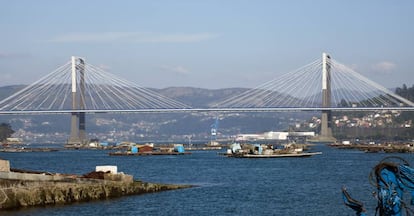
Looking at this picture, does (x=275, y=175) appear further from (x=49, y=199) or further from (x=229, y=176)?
(x=49, y=199)

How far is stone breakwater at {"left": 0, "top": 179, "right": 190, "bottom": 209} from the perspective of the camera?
85.8ft

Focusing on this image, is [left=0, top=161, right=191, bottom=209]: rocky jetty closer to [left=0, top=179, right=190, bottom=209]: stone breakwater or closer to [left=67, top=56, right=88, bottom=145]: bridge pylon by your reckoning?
[left=0, top=179, right=190, bottom=209]: stone breakwater

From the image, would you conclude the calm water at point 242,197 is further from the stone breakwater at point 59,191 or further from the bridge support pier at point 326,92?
the bridge support pier at point 326,92

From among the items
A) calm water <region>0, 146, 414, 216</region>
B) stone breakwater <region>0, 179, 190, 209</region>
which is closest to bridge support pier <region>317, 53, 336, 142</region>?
calm water <region>0, 146, 414, 216</region>

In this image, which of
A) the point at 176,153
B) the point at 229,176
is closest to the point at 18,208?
the point at 229,176

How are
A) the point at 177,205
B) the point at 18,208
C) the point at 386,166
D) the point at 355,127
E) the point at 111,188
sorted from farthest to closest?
the point at 355,127
the point at 111,188
the point at 177,205
the point at 18,208
the point at 386,166

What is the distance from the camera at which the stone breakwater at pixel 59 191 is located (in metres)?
26.1

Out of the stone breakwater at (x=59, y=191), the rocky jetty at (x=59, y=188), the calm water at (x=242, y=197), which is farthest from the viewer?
the calm water at (x=242, y=197)

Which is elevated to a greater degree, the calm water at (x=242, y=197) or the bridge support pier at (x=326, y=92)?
the bridge support pier at (x=326, y=92)

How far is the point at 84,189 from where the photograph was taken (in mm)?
28953

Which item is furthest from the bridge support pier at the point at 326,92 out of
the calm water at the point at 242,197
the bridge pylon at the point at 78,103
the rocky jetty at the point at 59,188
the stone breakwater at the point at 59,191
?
the stone breakwater at the point at 59,191

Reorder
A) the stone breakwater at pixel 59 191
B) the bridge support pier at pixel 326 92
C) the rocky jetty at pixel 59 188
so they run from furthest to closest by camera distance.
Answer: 1. the bridge support pier at pixel 326 92
2. the rocky jetty at pixel 59 188
3. the stone breakwater at pixel 59 191

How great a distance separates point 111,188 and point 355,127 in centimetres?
15031

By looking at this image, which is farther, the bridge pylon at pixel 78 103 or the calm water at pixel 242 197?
the bridge pylon at pixel 78 103
